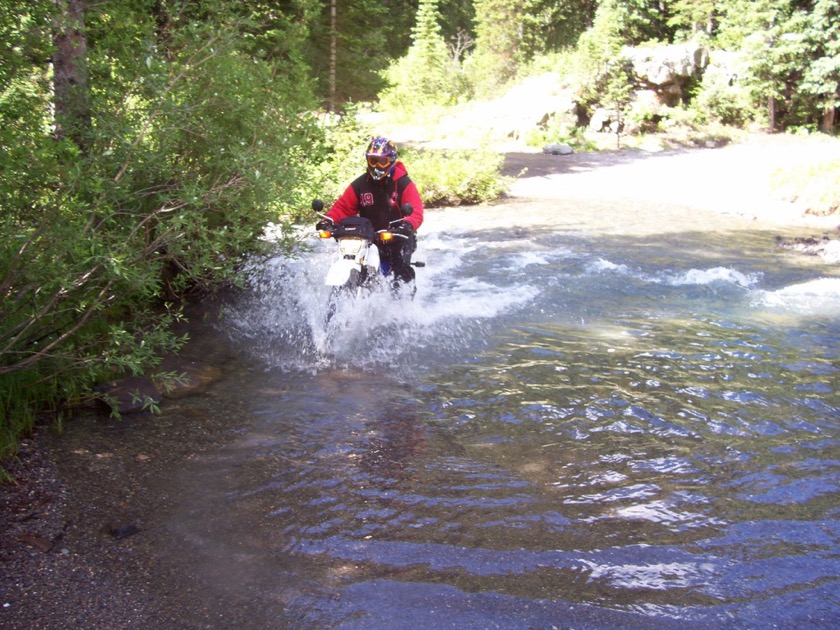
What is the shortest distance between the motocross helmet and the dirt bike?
1.81ft

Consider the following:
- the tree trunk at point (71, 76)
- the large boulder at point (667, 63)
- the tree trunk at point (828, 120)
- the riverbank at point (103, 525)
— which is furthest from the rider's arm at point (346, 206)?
the large boulder at point (667, 63)

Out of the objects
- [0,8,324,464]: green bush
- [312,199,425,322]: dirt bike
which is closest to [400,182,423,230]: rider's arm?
[312,199,425,322]: dirt bike

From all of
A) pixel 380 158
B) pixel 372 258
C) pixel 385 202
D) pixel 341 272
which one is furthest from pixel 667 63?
pixel 341 272

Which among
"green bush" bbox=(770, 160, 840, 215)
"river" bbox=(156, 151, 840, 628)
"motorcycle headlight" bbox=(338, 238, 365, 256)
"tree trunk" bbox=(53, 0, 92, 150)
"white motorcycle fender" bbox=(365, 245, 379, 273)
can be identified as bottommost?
"river" bbox=(156, 151, 840, 628)

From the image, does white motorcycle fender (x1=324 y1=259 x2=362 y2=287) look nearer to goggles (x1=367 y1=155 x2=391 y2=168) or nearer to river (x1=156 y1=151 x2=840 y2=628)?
river (x1=156 y1=151 x2=840 y2=628)

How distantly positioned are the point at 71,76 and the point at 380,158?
2999 millimetres

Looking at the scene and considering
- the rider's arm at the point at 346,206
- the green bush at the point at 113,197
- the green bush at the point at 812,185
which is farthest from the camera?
the green bush at the point at 812,185

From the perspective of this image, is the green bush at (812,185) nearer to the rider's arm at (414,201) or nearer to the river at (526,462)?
the river at (526,462)

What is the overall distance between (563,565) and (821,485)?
2.14 meters

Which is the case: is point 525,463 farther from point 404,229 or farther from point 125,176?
point 125,176

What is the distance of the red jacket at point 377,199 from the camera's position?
850cm

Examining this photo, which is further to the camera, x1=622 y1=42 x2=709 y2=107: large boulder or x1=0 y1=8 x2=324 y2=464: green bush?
x1=622 y1=42 x2=709 y2=107: large boulder

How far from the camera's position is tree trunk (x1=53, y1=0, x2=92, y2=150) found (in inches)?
231

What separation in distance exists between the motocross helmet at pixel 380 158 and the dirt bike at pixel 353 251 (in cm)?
55
